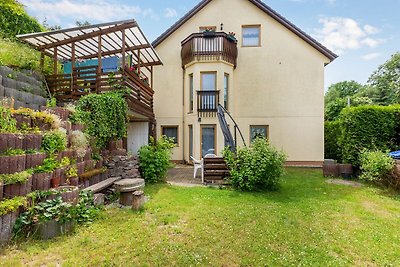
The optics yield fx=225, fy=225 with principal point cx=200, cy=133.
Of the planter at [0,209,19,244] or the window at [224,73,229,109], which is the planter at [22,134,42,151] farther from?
the window at [224,73,229,109]

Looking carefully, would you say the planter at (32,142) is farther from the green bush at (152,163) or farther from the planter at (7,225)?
the green bush at (152,163)

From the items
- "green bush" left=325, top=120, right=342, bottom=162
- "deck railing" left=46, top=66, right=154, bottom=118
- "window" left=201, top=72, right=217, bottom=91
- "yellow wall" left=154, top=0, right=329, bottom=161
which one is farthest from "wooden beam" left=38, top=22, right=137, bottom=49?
"green bush" left=325, top=120, right=342, bottom=162

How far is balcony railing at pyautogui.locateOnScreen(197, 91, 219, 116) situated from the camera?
1276cm

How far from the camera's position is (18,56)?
8.88 meters

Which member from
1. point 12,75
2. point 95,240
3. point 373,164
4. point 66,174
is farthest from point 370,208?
point 12,75

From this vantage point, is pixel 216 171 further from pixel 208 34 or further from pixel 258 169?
pixel 208 34

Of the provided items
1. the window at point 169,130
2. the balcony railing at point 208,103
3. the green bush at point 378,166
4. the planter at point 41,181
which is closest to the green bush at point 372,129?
the green bush at point 378,166

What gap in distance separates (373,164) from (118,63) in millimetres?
11066

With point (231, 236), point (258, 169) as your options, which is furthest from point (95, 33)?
point (231, 236)

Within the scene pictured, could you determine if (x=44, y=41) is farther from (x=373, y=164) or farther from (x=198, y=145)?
(x=373, y=164)

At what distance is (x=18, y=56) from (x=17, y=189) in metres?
7.69

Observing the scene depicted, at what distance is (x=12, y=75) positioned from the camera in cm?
743

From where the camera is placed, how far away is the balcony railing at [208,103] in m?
12.8

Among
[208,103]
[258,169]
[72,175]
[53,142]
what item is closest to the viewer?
[53,142]
